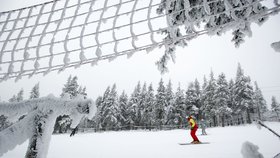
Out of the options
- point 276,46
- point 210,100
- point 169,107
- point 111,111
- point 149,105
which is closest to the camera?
point 276,46

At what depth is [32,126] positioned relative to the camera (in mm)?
1492

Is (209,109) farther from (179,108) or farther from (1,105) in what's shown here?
(1,105)

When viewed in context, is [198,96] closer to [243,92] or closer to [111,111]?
[243,92]

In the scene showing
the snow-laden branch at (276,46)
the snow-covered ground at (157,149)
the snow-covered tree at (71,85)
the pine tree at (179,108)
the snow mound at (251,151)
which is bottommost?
the snow-covered ground at (157,149)

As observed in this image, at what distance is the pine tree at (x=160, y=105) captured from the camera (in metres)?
52.2

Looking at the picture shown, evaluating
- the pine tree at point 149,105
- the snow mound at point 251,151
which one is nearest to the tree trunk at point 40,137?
the snow mound at point 251,151

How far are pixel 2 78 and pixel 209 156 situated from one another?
20.9ft

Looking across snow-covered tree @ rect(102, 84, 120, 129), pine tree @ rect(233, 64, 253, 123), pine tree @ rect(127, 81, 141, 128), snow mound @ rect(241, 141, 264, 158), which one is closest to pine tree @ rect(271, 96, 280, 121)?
pine tree @ rect(233, 64, 253, 123)

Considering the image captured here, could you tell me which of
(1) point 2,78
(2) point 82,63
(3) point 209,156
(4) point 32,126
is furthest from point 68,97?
(3) point 209,156

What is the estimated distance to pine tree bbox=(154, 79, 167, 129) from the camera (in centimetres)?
5221

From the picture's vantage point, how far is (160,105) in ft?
171

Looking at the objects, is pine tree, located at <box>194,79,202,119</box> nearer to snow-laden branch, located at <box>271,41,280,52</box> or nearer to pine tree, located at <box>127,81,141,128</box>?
pine tree, located at <box>127,81,141,128</box>


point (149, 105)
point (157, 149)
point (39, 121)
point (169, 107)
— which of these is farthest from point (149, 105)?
point (39, 121)

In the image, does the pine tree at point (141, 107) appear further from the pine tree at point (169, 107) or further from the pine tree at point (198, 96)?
the pine tree at point (198, 96)
